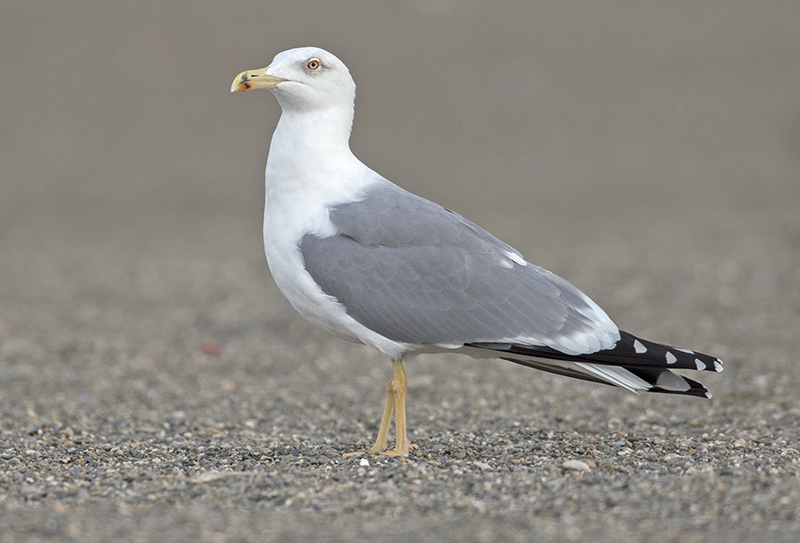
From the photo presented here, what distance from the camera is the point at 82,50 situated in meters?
22.0

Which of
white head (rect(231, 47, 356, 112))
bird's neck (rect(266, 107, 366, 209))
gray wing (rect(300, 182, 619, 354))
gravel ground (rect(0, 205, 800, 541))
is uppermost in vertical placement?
white head (rect(231, 47, 356, 112))

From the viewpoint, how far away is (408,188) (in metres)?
17.4

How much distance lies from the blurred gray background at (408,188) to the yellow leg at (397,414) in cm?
38

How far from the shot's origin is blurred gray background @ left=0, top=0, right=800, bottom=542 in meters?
5.75

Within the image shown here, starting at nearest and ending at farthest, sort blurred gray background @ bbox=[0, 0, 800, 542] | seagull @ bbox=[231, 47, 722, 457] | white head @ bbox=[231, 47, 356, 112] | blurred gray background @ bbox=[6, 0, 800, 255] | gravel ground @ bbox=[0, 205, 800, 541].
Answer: gravel ground @ bbox=[0, 205, 800, 541] → seagull @ bbox=[231, 47, 722, 457] → white head @ bbox=[231, 47, 356, 112] → blurred gray background @ bbox=[0, 0, 800, 542] → blurred gray background @ bbox=[6, 0, 800, 255]

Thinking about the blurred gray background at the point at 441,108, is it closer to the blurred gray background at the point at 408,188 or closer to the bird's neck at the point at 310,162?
the blurred gray background at the point at 408,188

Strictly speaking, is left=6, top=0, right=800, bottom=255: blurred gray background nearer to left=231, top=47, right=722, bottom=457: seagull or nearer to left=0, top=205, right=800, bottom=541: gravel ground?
left=0, top=205, right=800, bottom=541: gravel ground

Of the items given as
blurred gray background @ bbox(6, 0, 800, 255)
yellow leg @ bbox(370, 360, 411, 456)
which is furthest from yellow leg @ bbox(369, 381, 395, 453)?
blurred gray background @ bbox(6, 0, 800, 255)

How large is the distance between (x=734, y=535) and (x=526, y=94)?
19.7 meters

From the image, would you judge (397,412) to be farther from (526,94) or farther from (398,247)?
(526,94)

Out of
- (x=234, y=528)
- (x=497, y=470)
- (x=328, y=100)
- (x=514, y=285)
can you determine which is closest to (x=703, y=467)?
(x=497, y=470)

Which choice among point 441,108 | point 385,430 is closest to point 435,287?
point 385,430

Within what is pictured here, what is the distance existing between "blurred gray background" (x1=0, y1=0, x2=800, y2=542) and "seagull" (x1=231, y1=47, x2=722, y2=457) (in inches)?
22.5

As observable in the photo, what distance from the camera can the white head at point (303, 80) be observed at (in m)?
5.02
